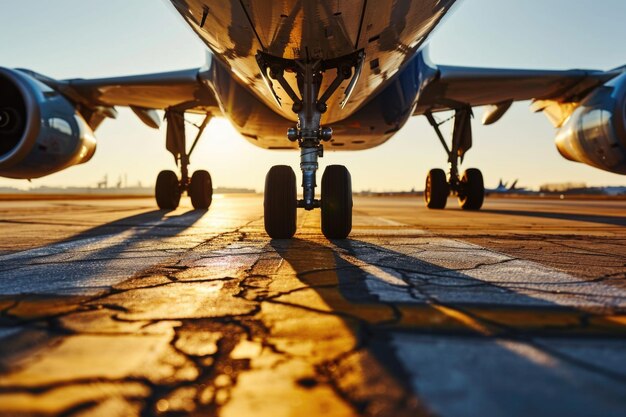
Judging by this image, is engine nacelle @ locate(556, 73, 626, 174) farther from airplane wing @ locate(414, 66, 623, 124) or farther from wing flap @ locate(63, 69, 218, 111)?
wing flap @ locate(63, 69, 218, 111)

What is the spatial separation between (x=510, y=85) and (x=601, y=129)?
1.61 metres

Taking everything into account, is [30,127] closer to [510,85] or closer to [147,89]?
[147,89]

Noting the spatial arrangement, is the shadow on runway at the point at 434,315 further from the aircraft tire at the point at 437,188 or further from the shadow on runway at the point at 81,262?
the aircraft tire at the point at 437,188

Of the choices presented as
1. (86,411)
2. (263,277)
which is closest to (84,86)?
(263,277)

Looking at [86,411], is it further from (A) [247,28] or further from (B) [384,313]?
(A) [247,28]

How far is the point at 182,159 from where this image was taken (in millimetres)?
7828

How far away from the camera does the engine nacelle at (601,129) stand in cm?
525

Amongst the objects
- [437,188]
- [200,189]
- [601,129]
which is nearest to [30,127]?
[200,189]

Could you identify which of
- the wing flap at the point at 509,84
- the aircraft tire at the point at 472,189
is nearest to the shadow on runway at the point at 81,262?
the wing flap at the point at 509,84

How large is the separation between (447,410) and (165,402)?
0.47 metres

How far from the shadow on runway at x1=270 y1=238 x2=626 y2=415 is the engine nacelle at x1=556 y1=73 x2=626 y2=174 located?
475cm

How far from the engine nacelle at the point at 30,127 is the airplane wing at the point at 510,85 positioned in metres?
4.97

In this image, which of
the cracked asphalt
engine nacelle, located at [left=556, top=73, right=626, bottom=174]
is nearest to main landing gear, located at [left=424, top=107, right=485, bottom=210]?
engine nacelle, located at [left=556, top=73, right=626, bottom=174]

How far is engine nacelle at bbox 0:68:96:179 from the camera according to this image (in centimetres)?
500
